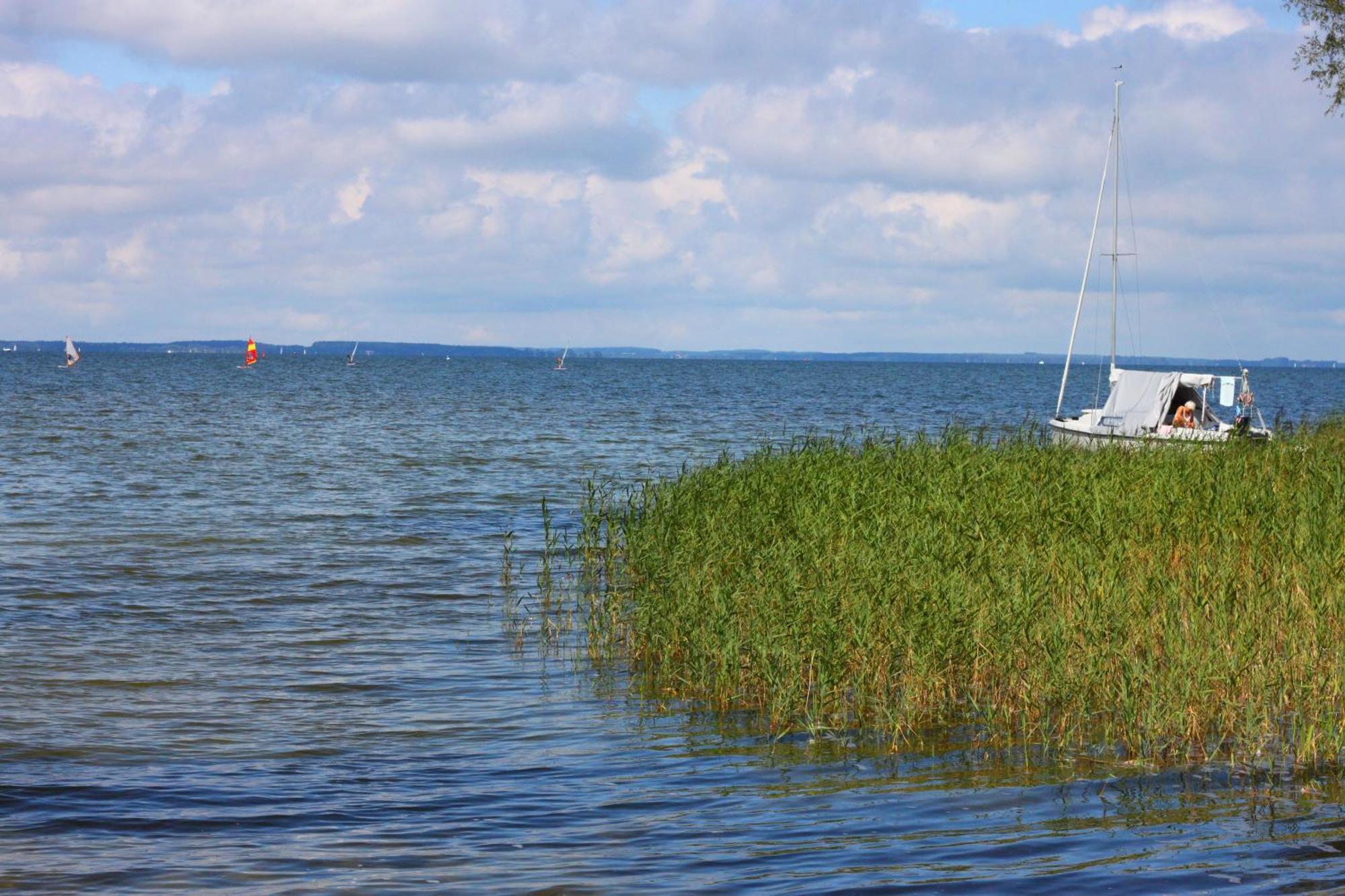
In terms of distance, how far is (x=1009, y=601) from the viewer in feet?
34.5

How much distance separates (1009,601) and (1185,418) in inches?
783

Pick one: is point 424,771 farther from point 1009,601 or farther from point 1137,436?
point 1137,436

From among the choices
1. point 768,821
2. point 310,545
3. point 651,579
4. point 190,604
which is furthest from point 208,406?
point 768,821

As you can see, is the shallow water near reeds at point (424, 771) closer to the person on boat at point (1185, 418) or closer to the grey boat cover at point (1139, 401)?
the person on boat at point (1185, 418)

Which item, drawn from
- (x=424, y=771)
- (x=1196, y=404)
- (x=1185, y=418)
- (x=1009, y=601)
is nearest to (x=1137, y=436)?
(x=1185, y=418)

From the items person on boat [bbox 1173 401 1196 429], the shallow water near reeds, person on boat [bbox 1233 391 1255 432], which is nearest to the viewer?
the shallow water near reeds

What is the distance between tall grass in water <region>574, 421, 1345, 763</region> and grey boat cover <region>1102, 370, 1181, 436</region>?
13658 mm

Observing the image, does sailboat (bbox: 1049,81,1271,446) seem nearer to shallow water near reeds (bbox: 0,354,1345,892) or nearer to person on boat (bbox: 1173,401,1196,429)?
person on boat (bbox: 1173,401,1196,429)

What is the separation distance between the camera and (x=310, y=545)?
2152 centimetres

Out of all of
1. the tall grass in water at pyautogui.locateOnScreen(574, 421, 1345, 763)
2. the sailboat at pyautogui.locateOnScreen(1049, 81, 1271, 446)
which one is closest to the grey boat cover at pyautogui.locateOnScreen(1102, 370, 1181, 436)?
the sailboat at pyautogui.locateOnScreen(1049, 81, 1271, 446)

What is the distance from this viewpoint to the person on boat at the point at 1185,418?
28.2 m

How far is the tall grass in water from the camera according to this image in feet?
30.0

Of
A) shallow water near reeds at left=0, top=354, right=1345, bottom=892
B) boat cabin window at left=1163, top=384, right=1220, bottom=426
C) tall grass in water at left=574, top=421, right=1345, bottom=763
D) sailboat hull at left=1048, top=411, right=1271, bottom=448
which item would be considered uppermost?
boat cabin window at left=1163, top=384, right=1220, bottom=426

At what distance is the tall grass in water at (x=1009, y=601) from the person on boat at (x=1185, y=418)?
1190cm
